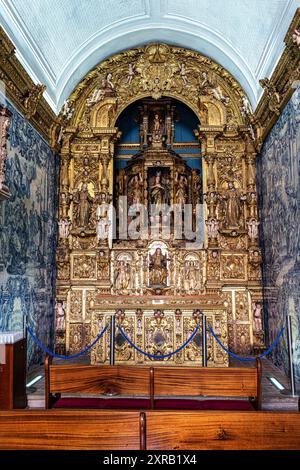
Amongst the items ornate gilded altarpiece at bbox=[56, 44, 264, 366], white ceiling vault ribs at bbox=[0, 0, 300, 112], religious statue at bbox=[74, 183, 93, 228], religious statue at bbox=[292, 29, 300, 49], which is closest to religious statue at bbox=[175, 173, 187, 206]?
ornate gilded altarpiece at bbox=[56, 44, 264, 366]

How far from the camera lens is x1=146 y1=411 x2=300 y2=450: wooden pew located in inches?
88.2

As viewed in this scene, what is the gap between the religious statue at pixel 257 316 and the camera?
405 inches

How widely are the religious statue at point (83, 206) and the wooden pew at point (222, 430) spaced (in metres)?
8.96

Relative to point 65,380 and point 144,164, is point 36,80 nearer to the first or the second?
point 144,164

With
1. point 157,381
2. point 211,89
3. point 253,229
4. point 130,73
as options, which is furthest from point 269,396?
point 130,73

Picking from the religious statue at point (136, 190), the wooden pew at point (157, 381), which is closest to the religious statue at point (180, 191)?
the religious statue at point (136, 190)

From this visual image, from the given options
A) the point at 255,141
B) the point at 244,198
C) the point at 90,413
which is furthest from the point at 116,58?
the point at 90,413

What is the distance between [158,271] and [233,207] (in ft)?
9.30

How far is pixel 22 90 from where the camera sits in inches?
325

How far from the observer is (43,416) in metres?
2.26

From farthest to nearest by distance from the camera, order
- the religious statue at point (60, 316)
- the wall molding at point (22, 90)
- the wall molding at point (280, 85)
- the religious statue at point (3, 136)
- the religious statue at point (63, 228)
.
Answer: the religious statue at point (63, 228) < the religious statue at point (60, 316) < the wall molding at point (22, 90) < the wall molding at point (280, 85) < the religious statue at point (3, 136)

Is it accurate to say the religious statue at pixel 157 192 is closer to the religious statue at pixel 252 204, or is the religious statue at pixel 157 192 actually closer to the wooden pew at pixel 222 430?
the religious statue at pixel 252 204

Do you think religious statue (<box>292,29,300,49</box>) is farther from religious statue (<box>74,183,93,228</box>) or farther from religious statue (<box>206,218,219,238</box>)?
religious statue (<box>74,183,93,228</box>)
